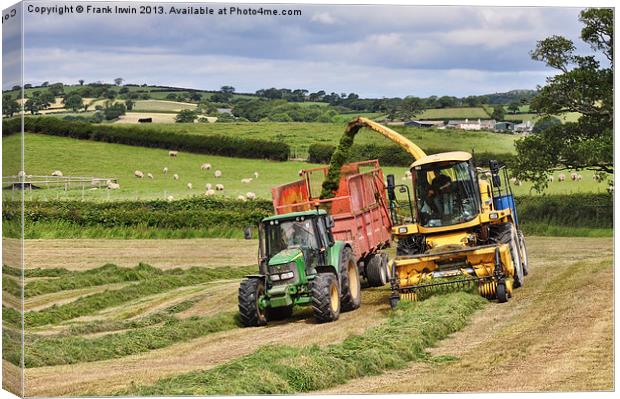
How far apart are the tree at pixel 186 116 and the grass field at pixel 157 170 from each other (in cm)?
178

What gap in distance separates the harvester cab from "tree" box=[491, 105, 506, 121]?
1358 mm

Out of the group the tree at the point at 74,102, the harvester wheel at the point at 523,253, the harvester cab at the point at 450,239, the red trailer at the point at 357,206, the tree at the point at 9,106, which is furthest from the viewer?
the harvester wheel at the point at 523,253

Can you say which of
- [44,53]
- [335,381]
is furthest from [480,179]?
[44,53]


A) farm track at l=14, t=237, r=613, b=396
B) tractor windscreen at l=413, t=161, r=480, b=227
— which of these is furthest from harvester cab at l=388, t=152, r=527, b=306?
farm track at l=14, t=237, r=613, b=396

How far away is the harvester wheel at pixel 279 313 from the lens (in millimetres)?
19234

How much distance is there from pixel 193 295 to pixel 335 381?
9381mm

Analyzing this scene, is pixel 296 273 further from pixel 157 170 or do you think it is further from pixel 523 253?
pixel 157 170

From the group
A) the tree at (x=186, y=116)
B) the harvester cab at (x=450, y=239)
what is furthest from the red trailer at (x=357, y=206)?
the tree at (x=186, y=116)

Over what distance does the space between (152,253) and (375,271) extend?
8606 millimetres

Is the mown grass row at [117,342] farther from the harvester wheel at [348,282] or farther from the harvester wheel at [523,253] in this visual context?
the harvester wheel at [523,253]

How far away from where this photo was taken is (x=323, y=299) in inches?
715

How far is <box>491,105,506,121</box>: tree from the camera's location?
20.8m

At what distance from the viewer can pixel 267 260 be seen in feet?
61.9

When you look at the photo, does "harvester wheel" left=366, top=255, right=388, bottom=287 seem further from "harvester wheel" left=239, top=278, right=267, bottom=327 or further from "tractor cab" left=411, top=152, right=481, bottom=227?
"harvester wheel" left=239, top=278, right=267, bottom=327
